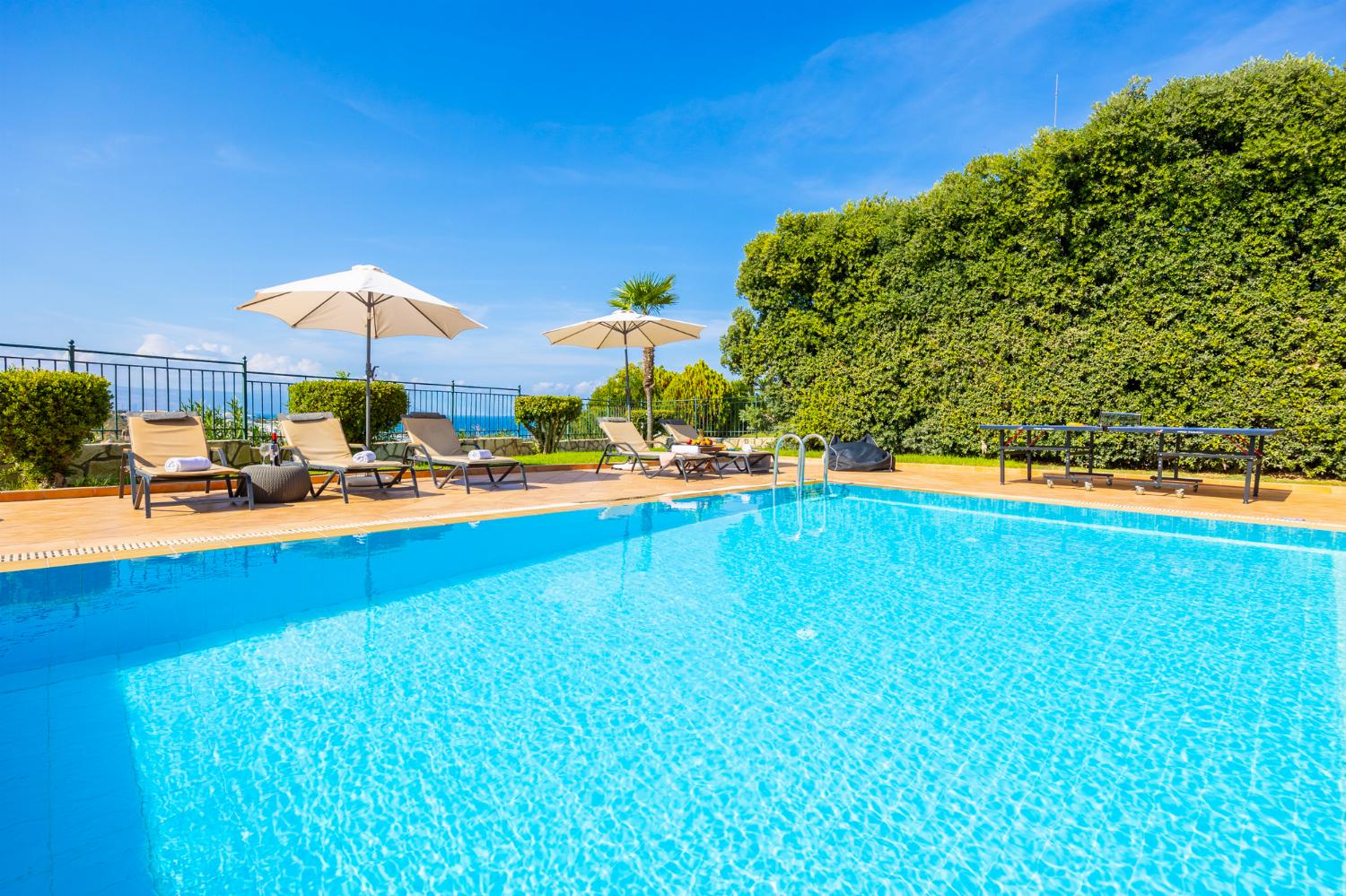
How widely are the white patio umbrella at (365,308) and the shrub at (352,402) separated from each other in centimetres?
133

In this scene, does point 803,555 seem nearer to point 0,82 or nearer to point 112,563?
point 112,563

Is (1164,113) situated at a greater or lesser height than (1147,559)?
greater

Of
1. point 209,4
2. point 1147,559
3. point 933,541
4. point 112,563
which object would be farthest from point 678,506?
point 209,4

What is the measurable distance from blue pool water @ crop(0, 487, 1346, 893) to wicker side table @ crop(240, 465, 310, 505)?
2.53 metres

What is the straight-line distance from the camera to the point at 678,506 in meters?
8.00

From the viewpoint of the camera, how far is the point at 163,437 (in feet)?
23.5

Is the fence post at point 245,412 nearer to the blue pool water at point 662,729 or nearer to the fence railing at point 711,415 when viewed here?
the blue pool water at point 662,729

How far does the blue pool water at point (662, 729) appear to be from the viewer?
5.93 feet

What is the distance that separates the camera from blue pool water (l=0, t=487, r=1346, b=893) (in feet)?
5.93

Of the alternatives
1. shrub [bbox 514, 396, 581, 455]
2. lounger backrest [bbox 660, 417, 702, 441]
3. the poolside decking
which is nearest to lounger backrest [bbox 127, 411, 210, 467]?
the poolside decking

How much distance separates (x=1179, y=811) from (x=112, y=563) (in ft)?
20.7

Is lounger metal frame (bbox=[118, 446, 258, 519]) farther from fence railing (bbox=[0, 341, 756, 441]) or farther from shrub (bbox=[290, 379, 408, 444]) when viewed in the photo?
shrub (bbox=[290, 379, 408, 444])

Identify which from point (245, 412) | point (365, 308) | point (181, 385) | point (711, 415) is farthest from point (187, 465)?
point (711, 415)

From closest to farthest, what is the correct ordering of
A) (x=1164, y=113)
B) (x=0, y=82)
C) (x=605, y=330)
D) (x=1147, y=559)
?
(x=1147, y=559)
(x=0, y=82)
(x=1164, y=113)
(x=605, y=330)
